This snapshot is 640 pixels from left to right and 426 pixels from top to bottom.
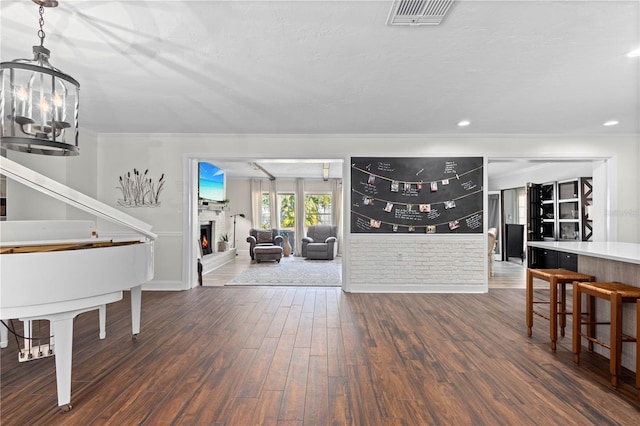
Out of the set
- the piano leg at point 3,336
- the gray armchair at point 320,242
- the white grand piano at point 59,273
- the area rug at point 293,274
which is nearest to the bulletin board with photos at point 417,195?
the area rug at point 293,274

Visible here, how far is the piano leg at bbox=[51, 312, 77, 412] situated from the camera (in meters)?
1.95

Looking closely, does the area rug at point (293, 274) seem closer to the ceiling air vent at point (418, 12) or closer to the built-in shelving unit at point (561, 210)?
the ceiling air vent at point (418, 12)

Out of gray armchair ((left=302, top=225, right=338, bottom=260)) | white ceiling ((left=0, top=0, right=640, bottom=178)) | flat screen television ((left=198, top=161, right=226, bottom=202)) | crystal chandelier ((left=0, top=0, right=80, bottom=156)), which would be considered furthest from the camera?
gray armchair ((left=302, top=225, right=338, bottom=260))

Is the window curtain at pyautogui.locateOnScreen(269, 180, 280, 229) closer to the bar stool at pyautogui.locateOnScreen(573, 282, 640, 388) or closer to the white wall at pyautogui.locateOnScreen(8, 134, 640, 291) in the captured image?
the white wall at pyautogui.locateOnScreen(8, 134, 640, 291)

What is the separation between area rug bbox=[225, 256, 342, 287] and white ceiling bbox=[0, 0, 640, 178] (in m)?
2.73

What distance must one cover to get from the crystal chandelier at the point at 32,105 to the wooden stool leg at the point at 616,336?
342 centimetres

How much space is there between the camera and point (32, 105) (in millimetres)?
1852

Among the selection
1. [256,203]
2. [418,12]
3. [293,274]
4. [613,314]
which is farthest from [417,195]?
[256,203]

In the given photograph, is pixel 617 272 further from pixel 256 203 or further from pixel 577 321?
pixel 256 203

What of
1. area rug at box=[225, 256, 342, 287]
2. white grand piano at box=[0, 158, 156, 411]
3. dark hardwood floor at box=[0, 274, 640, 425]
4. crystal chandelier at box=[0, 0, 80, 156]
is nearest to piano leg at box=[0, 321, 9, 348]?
dark hardwood floor at box=[0, 274, 640, 425]

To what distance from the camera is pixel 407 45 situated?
8.09 ft

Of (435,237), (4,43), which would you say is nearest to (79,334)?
(4,43)

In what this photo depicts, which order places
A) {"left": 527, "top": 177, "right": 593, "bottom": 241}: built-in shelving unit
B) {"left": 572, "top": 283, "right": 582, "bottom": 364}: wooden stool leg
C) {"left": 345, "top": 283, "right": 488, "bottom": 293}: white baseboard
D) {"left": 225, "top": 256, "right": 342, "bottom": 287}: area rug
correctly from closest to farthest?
{"left": 572, "top": 283, "right": 582, "bottom": 364}: wooden stool leg
{"left": 345, "top": 283, "right": 488, "bottom": 293}: white baseboard
{"left": 225, "top": 256, "right": 342, "bottom": 287}: area rug
{"left": 527, "top": 177, "right": 593, "bottom": 241}: built-in shelving unit

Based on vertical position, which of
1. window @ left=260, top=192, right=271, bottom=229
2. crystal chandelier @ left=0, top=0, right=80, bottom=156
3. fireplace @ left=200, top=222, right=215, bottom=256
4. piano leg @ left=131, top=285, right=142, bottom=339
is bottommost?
piano leg @ left=131, top=285, right=142, bottom=339
